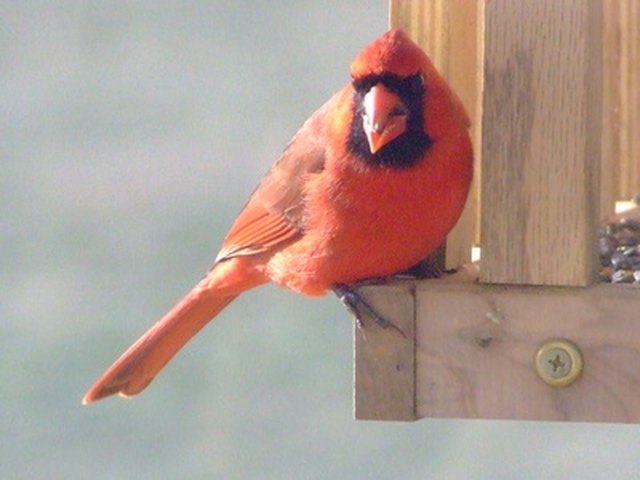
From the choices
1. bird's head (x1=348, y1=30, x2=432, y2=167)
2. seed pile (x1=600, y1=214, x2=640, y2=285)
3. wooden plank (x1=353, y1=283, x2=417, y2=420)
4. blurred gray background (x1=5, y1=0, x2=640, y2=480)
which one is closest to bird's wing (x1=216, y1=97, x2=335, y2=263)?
bird's head (x1=348, y1=30, x2=432, y2=167)

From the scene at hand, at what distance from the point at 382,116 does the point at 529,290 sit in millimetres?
375

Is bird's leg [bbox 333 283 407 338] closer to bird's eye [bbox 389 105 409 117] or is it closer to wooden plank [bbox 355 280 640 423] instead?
wooden plank [bbox 355 280 640 423]

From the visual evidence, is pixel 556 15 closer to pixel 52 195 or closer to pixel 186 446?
pixel 186 446

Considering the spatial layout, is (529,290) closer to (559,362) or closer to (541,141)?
(559,362)

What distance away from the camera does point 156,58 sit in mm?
7863

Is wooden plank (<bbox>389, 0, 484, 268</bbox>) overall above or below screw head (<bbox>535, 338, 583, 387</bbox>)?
above

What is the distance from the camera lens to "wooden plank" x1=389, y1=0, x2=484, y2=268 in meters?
3.27

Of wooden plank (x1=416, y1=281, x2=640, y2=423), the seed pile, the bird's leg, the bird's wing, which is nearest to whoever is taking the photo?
wooden plank (x1=416, y1=281, x2=640, y2=423)

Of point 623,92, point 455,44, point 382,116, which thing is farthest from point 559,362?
point 623,92

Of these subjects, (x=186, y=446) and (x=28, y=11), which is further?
(x=28, y=11)

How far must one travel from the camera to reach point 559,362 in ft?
9.67

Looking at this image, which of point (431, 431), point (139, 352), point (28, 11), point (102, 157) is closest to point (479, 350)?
point (139, 352)

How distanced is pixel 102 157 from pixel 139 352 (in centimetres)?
390

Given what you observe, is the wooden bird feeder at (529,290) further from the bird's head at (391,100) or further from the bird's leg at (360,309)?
the bird's head at (391,100)
